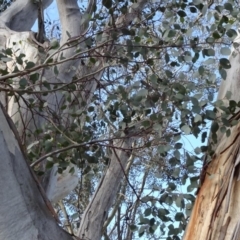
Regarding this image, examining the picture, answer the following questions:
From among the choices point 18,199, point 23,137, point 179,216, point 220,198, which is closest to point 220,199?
point 220,198

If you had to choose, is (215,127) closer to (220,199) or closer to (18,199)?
(220,199)

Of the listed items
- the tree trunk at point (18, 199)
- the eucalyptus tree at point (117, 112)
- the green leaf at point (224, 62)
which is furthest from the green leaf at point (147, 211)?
A: the green leaf at point (224, 62)

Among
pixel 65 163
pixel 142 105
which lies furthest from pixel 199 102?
pixel 65 163

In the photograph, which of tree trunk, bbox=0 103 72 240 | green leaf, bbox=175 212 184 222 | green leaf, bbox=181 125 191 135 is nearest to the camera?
tree trunk, bbox=0 103 72 240

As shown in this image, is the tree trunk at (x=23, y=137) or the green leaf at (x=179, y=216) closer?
the tree trunk at (x=23, y=137)

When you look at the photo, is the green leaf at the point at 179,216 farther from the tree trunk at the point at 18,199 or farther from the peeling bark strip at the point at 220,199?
the tree trunk at the point at 18,199

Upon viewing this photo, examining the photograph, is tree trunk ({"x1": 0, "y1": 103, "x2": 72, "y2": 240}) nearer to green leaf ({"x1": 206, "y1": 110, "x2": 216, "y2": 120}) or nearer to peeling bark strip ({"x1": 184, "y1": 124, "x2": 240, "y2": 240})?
peeling bark strip ({"x1": 184, "y1": 124, "x2": 240, "y2": 240})

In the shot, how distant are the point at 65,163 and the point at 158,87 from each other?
47cm

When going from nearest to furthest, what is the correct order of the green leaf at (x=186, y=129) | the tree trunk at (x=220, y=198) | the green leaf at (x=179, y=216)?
the tree trunk at (x=220, y=198)
the green leaf at (x=186, y=129)
the green leaf at (x=179, y=216)

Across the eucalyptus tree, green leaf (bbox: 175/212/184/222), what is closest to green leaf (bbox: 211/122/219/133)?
the eucalyptus tree

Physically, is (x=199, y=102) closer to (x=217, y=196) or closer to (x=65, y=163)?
(x=217, y=196)

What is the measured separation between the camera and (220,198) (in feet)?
5.27

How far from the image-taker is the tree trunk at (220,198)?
157 centimetres

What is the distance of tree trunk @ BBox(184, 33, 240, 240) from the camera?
1.57m
